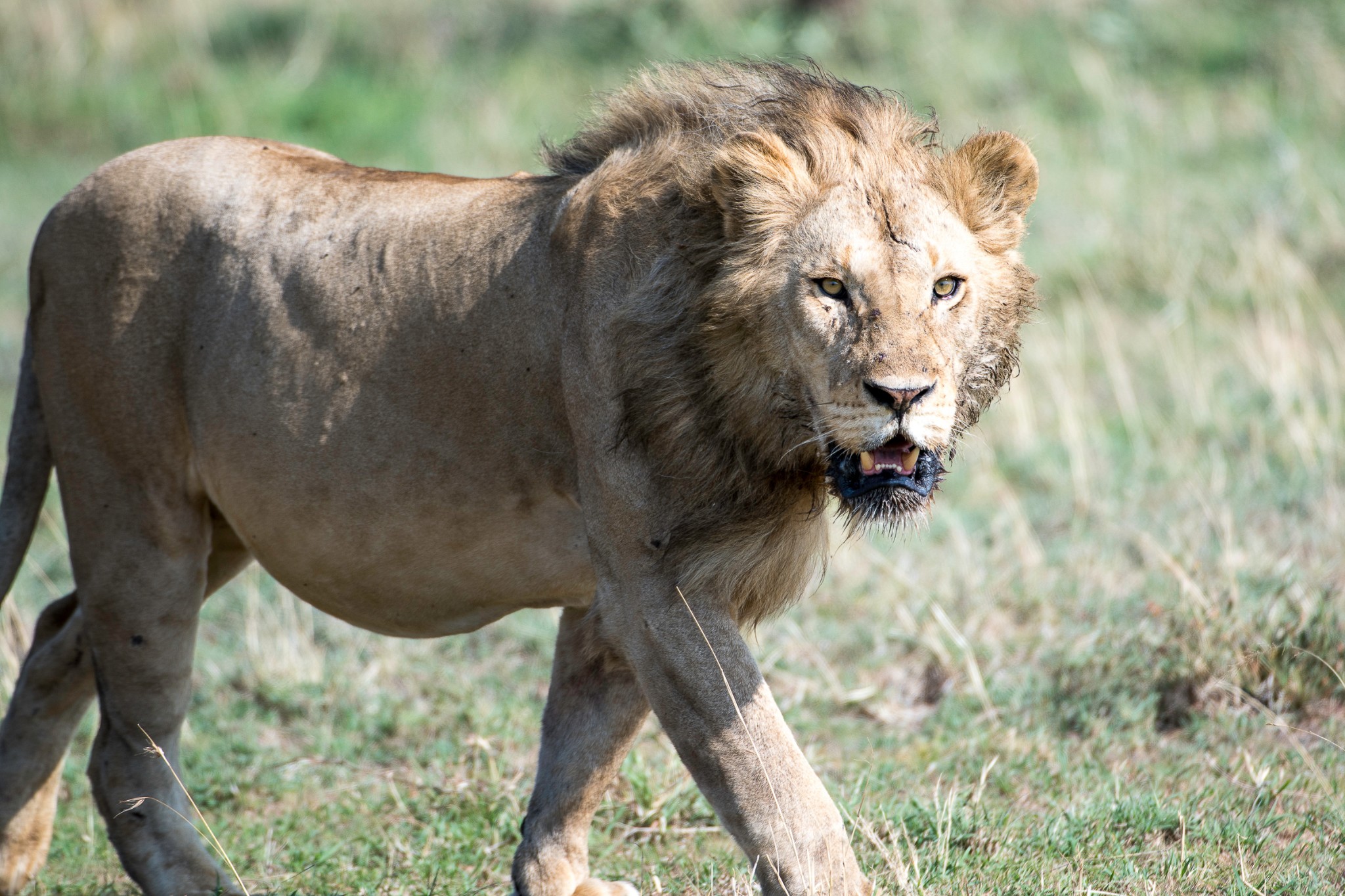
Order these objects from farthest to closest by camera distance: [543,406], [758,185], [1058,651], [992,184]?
[1058,651] < [543,406] < [992,184] < [758,185]

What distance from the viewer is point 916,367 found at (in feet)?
8.25

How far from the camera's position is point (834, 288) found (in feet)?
8.66

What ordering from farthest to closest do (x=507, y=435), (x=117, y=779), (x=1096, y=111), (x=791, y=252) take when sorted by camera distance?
1. (x=1096, y=111)
2. (x=117, y=779)
3. (x=507, y=435)
4. (x=791, y=252)

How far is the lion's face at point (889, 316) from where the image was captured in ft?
8.32

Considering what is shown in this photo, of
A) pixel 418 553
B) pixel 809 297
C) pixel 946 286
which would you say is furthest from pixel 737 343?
pixel 418 553

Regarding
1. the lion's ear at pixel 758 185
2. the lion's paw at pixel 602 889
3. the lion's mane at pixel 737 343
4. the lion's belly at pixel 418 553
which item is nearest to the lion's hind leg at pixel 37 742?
the lion's belly at pixel 418 553

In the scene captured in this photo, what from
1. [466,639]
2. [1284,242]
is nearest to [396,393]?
[466,639]

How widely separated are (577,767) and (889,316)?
4.49ft

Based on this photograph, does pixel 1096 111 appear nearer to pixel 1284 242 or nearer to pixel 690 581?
pixel 1284 242

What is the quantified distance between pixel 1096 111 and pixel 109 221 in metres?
9.37

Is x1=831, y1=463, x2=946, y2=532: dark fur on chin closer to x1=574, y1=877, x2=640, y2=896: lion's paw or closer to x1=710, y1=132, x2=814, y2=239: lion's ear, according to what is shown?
x1=710, y1=132, x2=814, y2=239: lion's ear

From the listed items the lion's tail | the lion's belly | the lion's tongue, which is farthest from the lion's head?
the lion's tail

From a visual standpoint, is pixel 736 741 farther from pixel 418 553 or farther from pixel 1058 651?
pixel 1058 651

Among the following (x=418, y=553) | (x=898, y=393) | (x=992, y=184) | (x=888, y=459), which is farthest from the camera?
(x=418, y=553)
